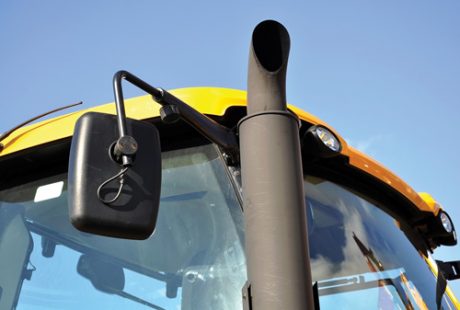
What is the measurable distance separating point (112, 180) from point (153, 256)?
640mm

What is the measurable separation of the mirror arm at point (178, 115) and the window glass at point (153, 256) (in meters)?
0.13

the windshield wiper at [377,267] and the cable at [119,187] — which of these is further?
the windshield wiper at [377,267]

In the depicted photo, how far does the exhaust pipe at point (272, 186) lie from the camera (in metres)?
1.63

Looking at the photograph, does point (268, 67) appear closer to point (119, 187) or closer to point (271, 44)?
point (271, 44)

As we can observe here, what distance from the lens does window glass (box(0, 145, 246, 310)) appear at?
2029 mm

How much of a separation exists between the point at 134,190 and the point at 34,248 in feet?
3.12

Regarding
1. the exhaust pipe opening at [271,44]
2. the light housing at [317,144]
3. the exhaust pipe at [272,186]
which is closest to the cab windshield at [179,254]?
the light housing at [317,144]

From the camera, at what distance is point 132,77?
5.99ft

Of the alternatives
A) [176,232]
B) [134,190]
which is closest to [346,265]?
[176,232]

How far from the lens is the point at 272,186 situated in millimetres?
1716

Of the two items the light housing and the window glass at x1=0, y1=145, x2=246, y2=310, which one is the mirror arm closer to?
the window glass at x1=0, y1=145, x2=246, y2=310

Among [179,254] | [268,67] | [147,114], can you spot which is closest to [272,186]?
[268,67]

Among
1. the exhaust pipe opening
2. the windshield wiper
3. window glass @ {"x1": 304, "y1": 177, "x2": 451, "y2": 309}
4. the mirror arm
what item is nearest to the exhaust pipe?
the exhaust pipe opening

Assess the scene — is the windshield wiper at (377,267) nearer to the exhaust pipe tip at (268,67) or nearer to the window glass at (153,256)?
the window glass at (153,256)
